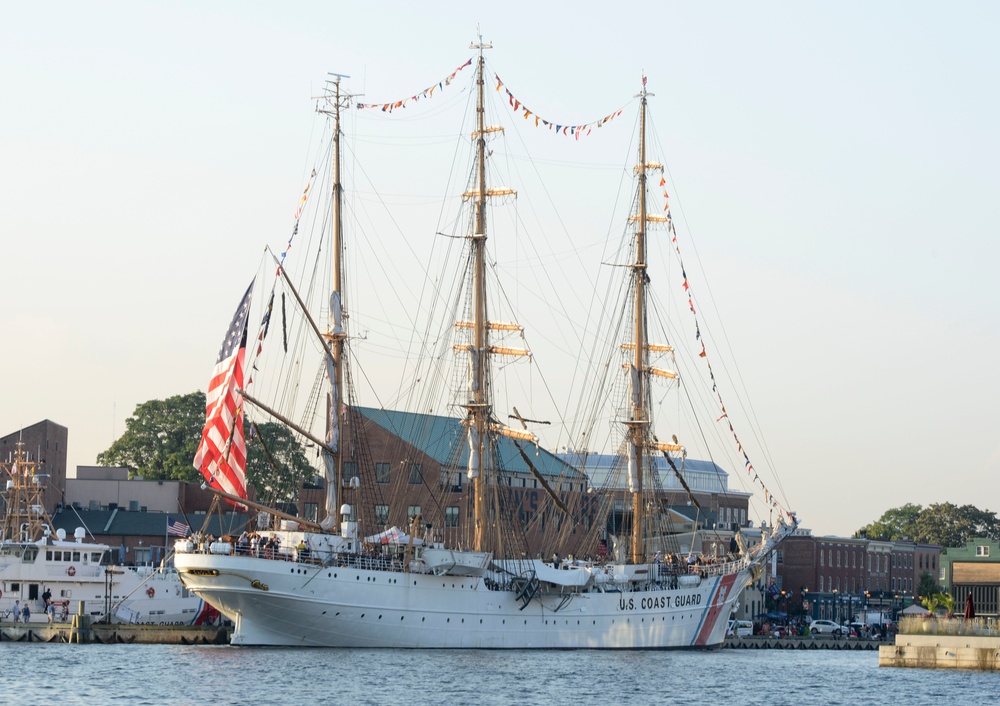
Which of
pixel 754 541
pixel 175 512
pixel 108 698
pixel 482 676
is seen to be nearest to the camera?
pixel 108 698

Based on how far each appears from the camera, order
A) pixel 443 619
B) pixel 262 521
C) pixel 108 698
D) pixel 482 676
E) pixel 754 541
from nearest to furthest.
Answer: pixel 108 698 < pixel 482 676 < pixel 443 619 < pixel 262 521 < pixel 754 541

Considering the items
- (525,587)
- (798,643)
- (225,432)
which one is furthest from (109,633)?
(798,643)

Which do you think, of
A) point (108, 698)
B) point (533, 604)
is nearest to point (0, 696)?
point (108, 698)

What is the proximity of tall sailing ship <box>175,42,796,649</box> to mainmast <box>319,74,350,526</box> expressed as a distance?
8 cm

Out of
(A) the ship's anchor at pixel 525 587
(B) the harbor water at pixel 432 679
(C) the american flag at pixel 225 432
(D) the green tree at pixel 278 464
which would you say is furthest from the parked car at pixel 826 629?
(C) the american flag at pixel 225 432

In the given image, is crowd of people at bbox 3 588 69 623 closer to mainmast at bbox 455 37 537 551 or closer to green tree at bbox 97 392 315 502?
mainmast at bbox 455 37 537 551

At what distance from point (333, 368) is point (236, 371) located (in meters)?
10.2

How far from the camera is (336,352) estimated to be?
3524 inches

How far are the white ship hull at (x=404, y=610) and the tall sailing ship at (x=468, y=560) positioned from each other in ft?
0.25

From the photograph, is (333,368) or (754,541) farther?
(754,541)

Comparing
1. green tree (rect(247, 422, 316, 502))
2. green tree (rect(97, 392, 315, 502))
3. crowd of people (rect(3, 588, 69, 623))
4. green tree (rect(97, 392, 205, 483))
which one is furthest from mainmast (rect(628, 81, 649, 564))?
green tree (rect(97, 392, 205, 483))

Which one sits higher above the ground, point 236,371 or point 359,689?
point 236,371

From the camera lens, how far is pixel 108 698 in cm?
5734

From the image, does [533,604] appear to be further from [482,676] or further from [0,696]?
[0,696]
